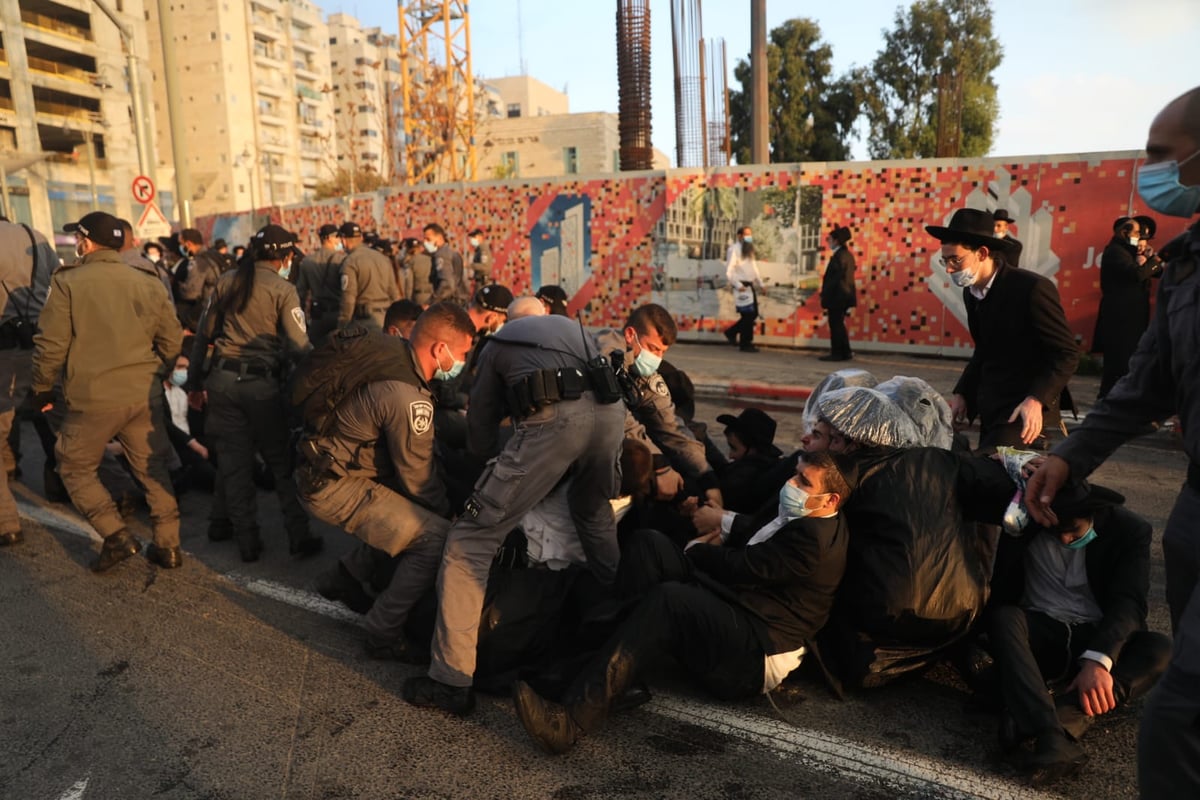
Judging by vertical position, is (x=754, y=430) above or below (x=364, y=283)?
below

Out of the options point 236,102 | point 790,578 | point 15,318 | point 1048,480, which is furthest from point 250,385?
point 236,102

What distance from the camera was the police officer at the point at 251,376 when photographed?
4.77 meters

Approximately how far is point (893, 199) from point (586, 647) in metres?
10.1

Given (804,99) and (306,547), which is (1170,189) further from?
(804,99)

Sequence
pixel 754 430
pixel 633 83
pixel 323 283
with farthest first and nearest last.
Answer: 1. pixel 633 83
2. pixel 323 283
3. pixel 754 430

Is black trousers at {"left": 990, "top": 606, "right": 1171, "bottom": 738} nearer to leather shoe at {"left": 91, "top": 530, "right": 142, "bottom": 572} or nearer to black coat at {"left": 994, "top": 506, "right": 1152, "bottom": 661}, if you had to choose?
black coat at {"left": 994, "top": 506, "right": 1152, "bottom": 661}

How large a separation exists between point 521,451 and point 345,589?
148 centimetres

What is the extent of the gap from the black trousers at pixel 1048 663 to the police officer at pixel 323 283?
8090mm

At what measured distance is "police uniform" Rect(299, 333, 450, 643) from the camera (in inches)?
139

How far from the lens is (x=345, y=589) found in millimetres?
4020

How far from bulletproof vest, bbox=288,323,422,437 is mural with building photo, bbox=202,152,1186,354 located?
31.9ft

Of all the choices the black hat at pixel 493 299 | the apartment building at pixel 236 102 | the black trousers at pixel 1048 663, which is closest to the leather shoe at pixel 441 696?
the black trousers at pixel 1048 663

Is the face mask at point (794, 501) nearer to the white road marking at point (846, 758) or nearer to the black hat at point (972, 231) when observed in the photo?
the white road marking at point (846, 758)

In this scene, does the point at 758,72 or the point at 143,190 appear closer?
the point at 758,72
